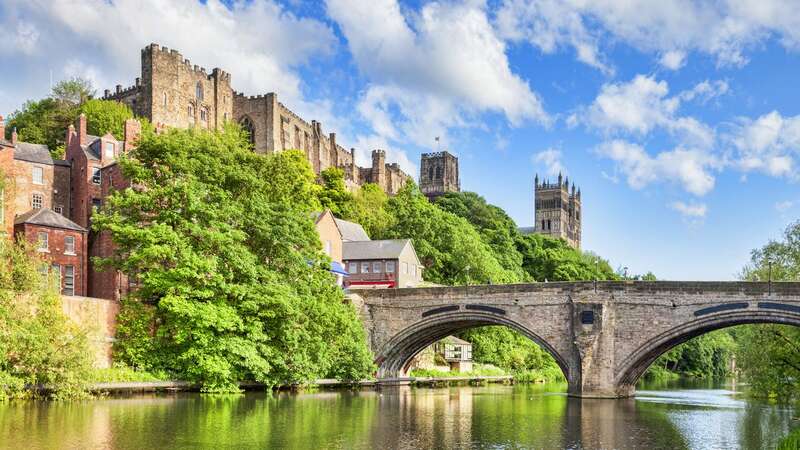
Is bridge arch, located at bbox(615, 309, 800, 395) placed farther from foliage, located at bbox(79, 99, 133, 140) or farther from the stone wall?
foliage, located at bbox(79, 99, 133, 140)

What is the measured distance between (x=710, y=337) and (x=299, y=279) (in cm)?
7789

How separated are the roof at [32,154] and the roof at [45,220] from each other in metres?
7.26

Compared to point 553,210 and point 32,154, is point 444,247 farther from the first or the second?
point 553,210

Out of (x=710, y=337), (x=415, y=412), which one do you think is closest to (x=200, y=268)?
(x=415, y=412)

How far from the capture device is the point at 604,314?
47.8 meters

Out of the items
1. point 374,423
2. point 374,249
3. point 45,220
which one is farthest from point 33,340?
point 374,249

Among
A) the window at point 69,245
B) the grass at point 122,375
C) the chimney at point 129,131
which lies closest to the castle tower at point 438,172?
the chimney at point 129,131

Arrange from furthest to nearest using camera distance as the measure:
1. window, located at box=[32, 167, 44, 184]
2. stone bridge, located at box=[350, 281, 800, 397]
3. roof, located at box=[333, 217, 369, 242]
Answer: roof, located at box=[333, 217, 369, 242] → window, located at box=[32, 167, 44, 184] → stone bridge, located at box=[350, 281, 800, 397]

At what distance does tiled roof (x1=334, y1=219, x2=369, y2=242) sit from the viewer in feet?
244

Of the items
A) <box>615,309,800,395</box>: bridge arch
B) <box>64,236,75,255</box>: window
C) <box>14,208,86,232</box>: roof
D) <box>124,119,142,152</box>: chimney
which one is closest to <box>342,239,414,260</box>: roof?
<box>124,119,142,152</box>: chimney

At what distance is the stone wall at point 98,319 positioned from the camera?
41188mm

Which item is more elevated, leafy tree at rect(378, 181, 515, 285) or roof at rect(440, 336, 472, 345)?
leafy tree at rect(378, 181, 515, 285)

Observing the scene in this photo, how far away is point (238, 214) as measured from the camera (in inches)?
1794

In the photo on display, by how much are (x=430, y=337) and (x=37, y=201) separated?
29199 millimetres
